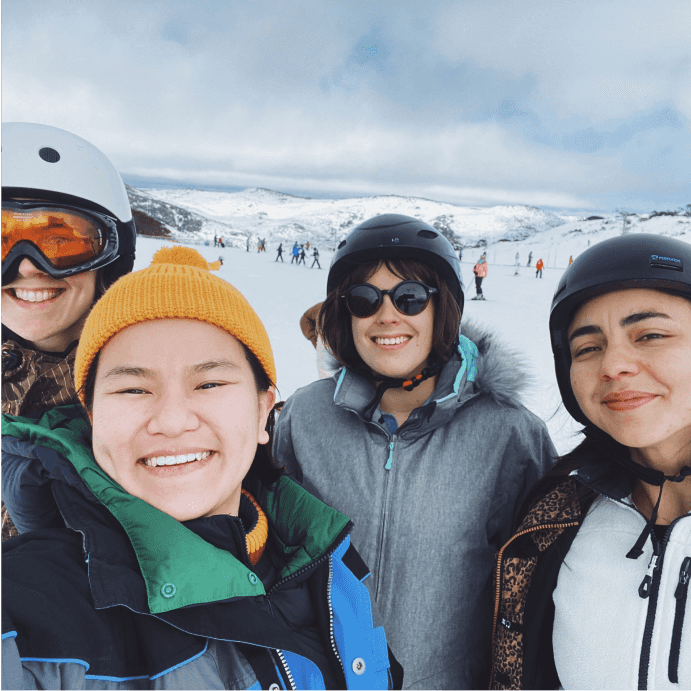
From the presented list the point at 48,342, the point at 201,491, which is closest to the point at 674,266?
the point at 201,491

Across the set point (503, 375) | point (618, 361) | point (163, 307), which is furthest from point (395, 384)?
point (163, 307)

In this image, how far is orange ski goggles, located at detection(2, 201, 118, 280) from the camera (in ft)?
6.16

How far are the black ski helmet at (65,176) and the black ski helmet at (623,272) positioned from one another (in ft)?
6.68

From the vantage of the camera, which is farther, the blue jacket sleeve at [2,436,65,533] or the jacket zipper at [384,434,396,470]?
the jacket zipper at [384,434,396,470]

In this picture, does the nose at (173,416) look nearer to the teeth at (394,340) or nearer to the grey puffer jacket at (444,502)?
the grey puffer jacket at (444,502)

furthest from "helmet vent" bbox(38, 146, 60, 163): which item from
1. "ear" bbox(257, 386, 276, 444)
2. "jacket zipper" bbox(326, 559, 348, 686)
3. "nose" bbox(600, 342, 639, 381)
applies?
"nose" bbox(600, 342, 639, 381)

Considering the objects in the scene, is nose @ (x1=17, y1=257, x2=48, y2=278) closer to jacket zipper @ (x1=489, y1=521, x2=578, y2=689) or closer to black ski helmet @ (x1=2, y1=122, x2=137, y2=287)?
black ski helmet @ (x1=2, y1=122, x2=137, y2=287)

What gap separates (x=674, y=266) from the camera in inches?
65.1

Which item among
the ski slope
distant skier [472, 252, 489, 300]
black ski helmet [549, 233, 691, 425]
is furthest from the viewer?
distant skier [472, 252, 489, 300]

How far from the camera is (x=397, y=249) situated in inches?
92.4

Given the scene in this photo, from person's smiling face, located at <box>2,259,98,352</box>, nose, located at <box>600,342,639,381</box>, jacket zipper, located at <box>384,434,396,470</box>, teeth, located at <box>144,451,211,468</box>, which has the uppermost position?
person's smiling face, located at <box>2,259,98,352</box>

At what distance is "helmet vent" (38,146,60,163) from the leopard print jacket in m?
2.57

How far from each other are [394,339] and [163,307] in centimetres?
123

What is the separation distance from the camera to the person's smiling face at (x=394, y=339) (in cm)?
216
